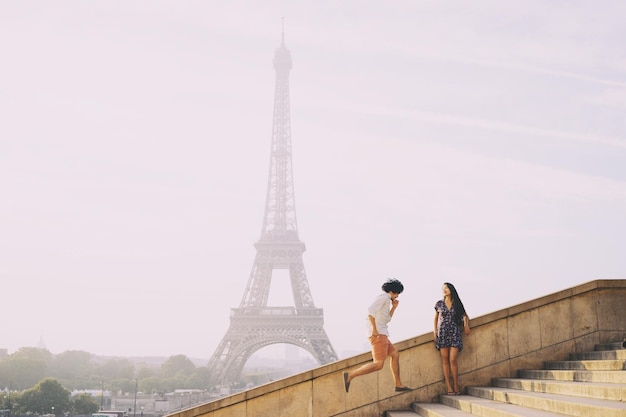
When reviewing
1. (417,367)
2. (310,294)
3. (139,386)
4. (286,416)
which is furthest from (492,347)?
(139,386)

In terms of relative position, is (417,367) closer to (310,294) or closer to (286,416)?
(286,416)

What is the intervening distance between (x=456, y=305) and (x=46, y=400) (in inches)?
2752

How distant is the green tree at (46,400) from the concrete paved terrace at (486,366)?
68.0 metres

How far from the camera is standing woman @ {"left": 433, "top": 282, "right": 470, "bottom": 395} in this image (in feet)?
30.0

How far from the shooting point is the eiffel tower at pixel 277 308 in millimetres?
68188

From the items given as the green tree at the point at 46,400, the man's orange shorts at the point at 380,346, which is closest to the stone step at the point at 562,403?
the man's orange shorts at the point at 380,346

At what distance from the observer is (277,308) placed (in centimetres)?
7069

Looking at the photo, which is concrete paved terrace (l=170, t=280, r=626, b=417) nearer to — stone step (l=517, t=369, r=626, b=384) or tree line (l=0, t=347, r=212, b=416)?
stone step (l=517, t=369, r=626, b=384)

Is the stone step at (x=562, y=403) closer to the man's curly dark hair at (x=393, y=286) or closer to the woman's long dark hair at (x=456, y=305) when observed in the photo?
the woman's long dark hair at (x=456, y=305)

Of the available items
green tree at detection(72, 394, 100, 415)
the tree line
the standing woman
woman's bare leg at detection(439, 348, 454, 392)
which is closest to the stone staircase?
woman's bare leg at detection(439, 348, 454, 392)

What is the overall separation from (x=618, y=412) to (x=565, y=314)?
4.48 metres

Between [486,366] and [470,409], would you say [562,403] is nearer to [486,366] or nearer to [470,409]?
[470,409]

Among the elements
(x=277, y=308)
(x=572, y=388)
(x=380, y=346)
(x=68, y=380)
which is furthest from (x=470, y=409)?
(x=68, y=380)

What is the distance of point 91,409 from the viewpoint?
71812 mm
